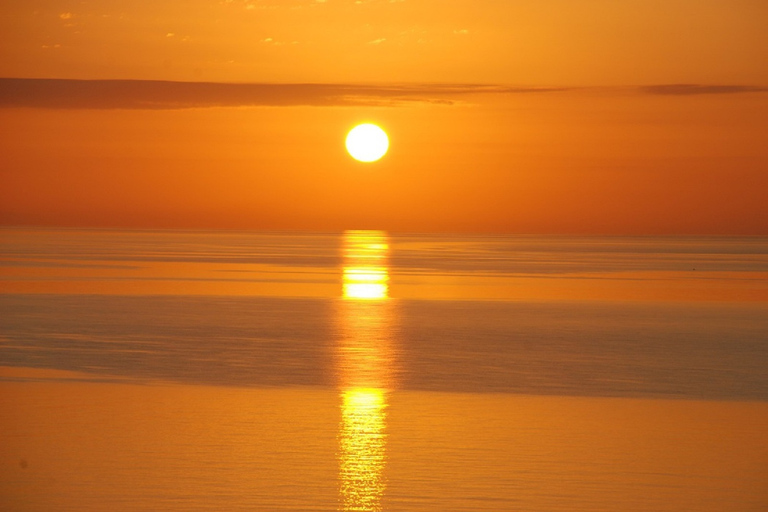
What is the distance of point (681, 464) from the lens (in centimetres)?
962

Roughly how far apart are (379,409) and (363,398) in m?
0.76

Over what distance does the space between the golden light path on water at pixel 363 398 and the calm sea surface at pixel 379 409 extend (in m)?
0.04

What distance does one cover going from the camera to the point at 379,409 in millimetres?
12062

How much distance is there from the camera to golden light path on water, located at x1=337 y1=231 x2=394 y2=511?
28.7 feet

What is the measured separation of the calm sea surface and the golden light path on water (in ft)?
0.13

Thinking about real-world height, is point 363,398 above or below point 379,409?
above

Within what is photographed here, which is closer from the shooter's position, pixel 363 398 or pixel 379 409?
pixel 379 409

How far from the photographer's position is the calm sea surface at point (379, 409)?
28.6 ft

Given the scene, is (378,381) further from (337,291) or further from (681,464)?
(337,291)

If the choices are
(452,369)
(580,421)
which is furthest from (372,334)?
(580,421)

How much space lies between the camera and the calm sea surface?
343 inches

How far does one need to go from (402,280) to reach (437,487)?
31.7 m

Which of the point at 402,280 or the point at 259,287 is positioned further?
the point at 402,280

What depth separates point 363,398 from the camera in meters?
12.8
